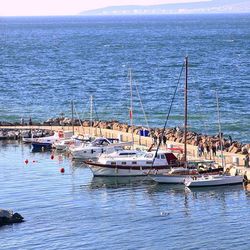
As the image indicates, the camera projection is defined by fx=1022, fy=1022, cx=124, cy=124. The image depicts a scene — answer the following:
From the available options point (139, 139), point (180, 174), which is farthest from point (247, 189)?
point (139, 139)

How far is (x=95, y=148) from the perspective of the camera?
260 feet

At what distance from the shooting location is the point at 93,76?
156000 mm

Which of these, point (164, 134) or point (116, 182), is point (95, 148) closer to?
point (164, 134)

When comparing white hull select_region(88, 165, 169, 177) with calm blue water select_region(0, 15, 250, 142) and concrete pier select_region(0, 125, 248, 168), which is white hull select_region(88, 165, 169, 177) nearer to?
concrete pier select_region(0, 125, 248, 168)

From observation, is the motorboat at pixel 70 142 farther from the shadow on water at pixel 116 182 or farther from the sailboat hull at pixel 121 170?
the shadow on water at pixel 116 182

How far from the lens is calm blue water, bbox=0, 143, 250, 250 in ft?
178

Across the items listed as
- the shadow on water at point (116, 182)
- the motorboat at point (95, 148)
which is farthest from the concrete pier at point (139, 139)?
the shadow on water at point (116, 182)

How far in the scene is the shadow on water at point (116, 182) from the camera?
69794 millimetres

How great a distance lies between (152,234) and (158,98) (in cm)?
6826

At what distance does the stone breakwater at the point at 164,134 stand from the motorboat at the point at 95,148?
336 centimetres

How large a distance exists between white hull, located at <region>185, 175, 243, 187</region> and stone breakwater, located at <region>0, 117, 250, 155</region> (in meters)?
7.78

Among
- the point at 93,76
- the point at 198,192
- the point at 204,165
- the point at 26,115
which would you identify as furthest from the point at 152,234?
the point at 93,76

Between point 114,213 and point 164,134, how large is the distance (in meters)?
24.7

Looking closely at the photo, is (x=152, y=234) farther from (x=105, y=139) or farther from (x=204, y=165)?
(x=105, y=139)
